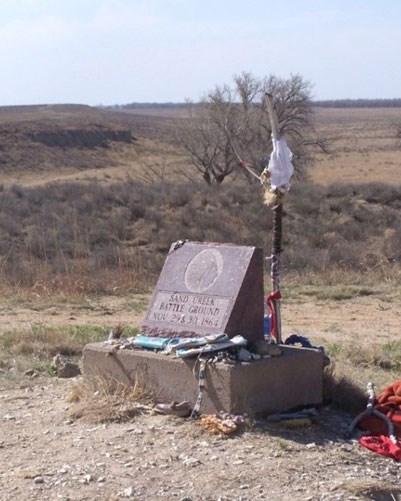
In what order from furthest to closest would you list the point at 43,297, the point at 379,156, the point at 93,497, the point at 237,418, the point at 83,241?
the point at 379,156
the point at 83,241
the point at 43,297
the point at 237,418
the point at 93,497

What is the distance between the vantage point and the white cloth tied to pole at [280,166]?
6480 millimetres

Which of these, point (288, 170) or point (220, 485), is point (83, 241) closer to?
point (288, 170)

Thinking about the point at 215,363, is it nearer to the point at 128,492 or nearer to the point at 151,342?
the point at 151,342

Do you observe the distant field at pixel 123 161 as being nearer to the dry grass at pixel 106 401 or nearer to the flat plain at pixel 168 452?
the flat plain at pixel 168 452

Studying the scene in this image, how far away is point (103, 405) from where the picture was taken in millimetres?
6043

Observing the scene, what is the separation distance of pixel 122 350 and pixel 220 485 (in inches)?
62.6

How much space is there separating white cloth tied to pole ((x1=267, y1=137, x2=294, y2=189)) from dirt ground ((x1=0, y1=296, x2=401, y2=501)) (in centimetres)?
147

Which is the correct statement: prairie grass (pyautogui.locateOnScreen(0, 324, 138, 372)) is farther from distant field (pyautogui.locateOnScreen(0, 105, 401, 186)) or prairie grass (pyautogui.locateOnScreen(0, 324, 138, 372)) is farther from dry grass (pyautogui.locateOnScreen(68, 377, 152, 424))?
distant field (pyautogui.locateOnScreen(0, 105, 401, 186))

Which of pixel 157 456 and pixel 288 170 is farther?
pixel 288 170

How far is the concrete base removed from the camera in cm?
579

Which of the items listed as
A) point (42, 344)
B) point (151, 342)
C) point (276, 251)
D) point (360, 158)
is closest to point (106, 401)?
point (151, 342)

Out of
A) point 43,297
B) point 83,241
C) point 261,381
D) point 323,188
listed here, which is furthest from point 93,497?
point 323,188

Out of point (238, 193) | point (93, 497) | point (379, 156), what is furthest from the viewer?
point (379, 156)

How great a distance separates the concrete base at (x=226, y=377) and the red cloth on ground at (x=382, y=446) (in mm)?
592
